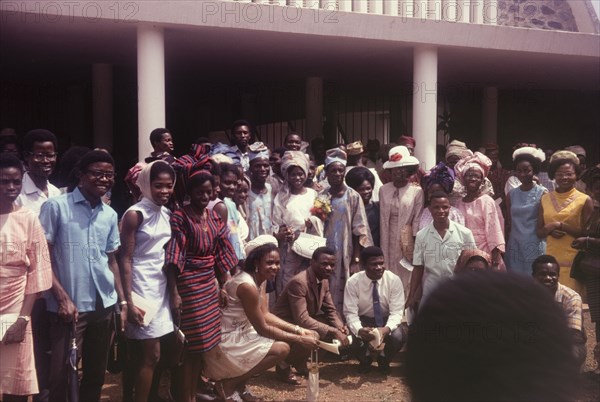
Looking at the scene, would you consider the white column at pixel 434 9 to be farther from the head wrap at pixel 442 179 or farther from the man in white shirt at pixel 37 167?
the man in white shirt at pixel 37 167

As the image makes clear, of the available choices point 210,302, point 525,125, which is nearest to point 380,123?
point 525,125

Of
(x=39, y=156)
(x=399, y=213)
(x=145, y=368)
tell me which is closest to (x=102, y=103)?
(x=399, y=213)

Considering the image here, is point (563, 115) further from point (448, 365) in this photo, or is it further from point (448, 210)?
point (448, 365)

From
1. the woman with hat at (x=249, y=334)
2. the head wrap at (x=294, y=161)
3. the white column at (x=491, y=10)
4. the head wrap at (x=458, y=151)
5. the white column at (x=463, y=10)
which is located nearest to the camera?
the woman with hat at (x=249, y=334)

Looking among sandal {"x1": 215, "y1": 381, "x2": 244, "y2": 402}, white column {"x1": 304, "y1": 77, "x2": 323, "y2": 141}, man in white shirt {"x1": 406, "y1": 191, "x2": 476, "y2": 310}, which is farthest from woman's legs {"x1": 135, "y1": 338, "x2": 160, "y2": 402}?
white column {"x1": 304, "y1": 77, "x2": 323, "y2": 141}

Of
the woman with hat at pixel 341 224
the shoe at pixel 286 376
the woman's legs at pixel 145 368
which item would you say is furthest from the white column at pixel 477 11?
Answer: the woman's legs at pixel 145 368

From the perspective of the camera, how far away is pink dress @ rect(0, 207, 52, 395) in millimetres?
3355

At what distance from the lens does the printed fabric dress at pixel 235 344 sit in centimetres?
423

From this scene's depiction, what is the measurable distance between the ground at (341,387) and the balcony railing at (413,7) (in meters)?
3.84

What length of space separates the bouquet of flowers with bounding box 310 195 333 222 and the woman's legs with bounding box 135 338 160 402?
1.93 metres

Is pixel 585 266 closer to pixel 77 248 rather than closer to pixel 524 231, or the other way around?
pixel 524 231

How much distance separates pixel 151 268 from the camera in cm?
379

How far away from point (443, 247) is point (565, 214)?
3.31ft

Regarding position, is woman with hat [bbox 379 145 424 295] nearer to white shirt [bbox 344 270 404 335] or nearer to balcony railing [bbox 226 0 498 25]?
white shirt [bbox 344 270 404 335]
